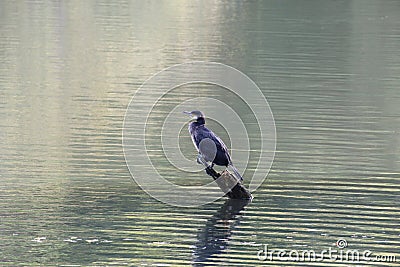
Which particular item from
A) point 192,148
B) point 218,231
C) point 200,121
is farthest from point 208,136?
point 192,148

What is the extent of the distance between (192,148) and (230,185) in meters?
5.33

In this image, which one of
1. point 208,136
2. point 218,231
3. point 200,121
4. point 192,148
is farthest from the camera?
point 192,148

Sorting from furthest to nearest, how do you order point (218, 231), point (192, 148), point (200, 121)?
point (192, 148), point (200, 121), point (218, 231)

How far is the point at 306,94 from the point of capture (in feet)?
101

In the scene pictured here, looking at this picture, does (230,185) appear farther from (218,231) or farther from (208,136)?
(218,231)

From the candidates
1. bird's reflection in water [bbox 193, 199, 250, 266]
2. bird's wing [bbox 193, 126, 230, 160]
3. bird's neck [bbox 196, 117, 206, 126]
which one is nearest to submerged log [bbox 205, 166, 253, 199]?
bird's reflection in water [bbox 193, 199, 250, 266]

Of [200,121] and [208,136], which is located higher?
[200,121]

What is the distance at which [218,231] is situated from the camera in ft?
53.7

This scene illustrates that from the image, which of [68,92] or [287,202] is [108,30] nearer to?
[68,92]

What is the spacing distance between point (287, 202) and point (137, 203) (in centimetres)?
238

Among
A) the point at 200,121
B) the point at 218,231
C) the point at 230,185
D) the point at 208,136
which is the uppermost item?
the point at 200,121

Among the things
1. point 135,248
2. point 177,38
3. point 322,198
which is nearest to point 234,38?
point 177,38

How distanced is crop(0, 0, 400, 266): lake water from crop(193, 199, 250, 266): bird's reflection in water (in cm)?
3

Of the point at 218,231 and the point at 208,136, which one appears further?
the point at 208,136
